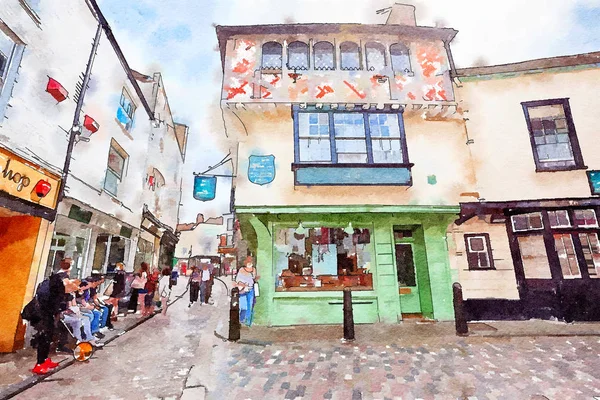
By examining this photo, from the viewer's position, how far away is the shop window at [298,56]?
9.29 meters

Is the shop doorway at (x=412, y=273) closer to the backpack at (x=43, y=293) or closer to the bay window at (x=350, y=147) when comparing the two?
the bay window at (x=350, y=147)

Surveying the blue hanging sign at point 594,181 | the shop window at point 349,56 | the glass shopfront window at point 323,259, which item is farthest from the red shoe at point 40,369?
the blue hanging sign at point 594,181

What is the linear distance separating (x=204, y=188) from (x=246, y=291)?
3558 millimetres

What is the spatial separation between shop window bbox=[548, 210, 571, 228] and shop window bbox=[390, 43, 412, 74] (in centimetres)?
598

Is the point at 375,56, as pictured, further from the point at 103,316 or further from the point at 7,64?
the point at 103,316

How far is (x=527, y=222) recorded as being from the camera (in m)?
9.11

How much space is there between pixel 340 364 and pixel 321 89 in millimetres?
7309

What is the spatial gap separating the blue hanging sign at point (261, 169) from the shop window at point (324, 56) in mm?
3247

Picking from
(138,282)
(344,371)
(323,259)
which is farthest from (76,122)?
(344,371)

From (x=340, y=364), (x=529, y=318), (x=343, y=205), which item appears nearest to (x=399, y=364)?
(x=340, y=364)

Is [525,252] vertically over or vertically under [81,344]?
over

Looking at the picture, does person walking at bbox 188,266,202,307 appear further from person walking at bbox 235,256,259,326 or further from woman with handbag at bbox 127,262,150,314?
person walking at bbox 235,256,259,326

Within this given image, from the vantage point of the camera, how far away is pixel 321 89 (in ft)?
29.9

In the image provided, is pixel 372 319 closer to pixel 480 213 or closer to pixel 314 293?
pixel 314 293
